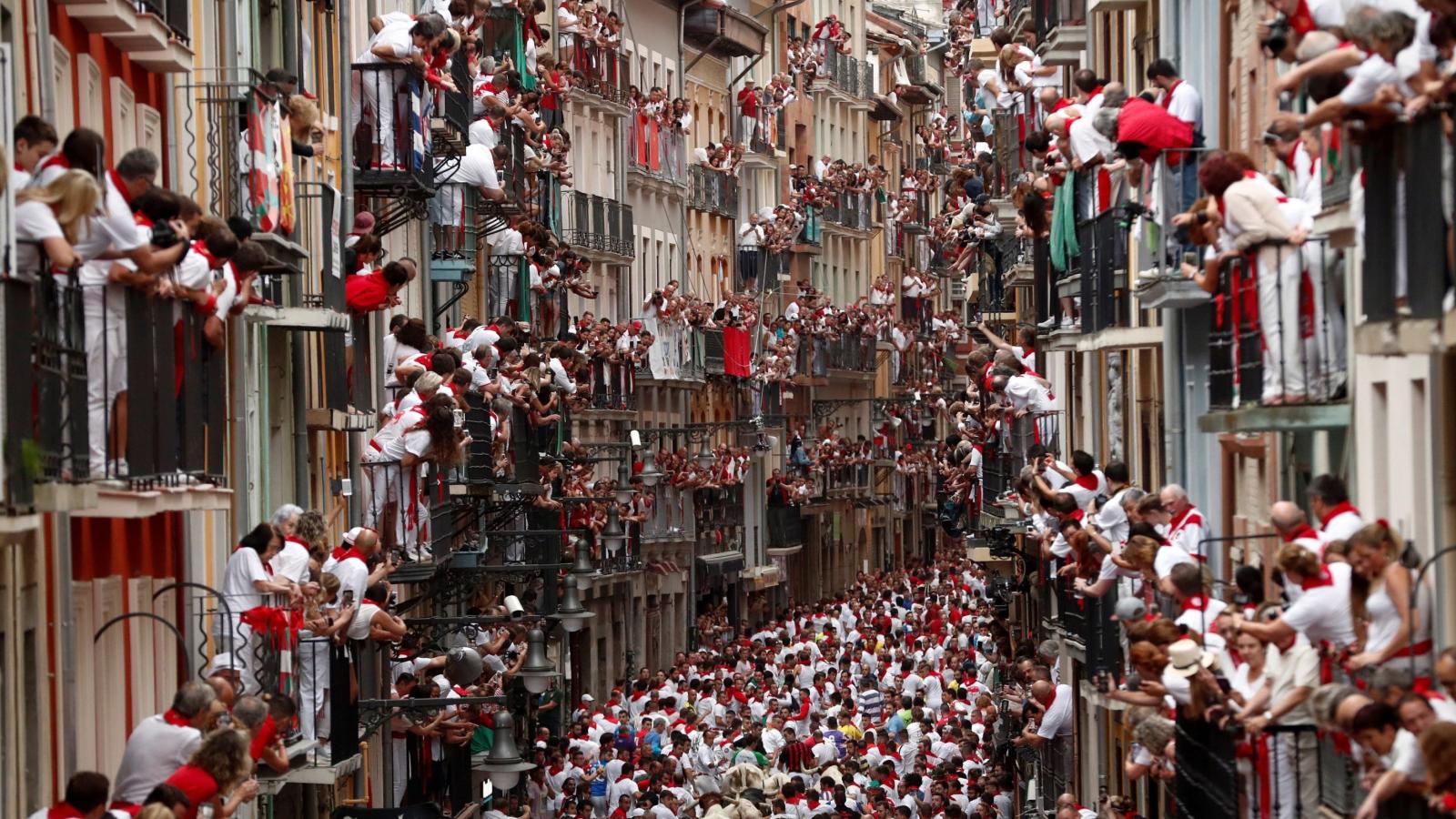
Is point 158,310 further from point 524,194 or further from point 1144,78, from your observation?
point 524,194

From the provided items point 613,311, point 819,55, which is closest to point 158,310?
point 613,311

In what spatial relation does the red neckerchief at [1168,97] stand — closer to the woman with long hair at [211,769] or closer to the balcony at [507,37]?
the woman with long hair at [211,769]

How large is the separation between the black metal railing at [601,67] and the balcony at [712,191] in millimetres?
7462

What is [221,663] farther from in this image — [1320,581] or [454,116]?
[454,116]

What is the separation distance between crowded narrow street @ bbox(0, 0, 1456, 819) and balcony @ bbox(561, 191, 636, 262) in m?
0.19

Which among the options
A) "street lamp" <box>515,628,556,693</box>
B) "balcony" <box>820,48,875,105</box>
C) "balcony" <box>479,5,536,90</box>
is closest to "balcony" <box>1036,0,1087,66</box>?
"street lamp" <box>515,628,556,693</box>

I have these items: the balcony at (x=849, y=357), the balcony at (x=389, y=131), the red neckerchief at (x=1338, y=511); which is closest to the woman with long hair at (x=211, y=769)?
the red neckerchief at (x=1338, y=511)

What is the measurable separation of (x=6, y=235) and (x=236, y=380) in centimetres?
1154

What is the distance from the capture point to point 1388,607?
16875mm

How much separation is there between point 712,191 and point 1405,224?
63466 millimetres

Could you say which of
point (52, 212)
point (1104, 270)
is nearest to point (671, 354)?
point (1104, 270)

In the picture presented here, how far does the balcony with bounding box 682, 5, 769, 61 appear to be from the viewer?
75750mm

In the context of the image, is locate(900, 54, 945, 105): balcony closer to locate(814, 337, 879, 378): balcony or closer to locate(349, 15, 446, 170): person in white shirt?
locate(814, 337, 879, 378): balcony

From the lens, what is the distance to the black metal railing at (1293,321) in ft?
66.4
